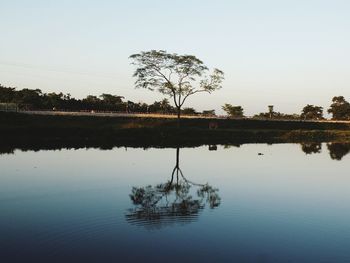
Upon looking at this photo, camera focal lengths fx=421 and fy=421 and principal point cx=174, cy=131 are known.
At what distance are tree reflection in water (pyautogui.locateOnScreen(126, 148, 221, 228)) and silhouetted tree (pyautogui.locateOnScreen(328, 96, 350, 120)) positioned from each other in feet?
354

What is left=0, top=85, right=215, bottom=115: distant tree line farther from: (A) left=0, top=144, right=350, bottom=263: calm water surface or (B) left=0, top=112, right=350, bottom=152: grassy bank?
(A) left=0, top=144, right=350, bottom=263: calm water surface

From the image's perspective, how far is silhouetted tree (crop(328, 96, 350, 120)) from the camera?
12344 centimetres

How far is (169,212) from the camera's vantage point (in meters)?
18.7

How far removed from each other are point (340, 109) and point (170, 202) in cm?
11457

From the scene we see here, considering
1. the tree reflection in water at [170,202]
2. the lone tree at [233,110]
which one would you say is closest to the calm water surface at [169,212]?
the tree reflection in water at [170,202]

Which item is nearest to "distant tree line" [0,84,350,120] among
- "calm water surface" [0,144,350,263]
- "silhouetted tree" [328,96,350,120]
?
"silhouetted tree" [328,96,350,120]

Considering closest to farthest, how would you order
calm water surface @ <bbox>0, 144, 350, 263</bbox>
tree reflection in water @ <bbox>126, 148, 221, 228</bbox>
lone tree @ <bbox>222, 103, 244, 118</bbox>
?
calm water surface @ <bbox>0, 144, 350, 263</bbox> < tree reflection in water @ <bbox>126, 148, 221, 228</bbox> < lone tree @ <bbox>222, 103, 244, 118</bbox>

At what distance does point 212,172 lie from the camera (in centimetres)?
3098

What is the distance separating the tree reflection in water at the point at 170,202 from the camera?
57.2 feet

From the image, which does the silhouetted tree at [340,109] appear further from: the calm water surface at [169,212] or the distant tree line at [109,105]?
the calm water surface at [169,212]

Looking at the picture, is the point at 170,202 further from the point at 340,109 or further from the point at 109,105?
the point at 340,109

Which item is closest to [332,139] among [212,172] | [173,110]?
A: [173,110]

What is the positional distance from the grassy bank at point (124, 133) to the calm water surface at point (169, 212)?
51.6ft

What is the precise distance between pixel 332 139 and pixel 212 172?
50535 millimetres
